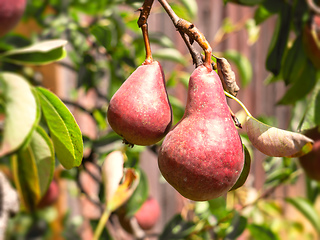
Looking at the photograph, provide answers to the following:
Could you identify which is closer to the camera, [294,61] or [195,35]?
[195,35]

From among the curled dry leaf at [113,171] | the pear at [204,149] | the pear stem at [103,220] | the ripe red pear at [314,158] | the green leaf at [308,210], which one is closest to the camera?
the pear at [204,149]

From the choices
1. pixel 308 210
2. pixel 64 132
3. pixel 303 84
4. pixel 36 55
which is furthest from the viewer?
pixel 308 210

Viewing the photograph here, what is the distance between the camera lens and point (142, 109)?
38cm

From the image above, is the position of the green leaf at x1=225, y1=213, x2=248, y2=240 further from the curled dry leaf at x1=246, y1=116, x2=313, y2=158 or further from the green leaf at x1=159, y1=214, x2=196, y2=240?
the curled dry leaf at x1=246, y1=116, x2=313, y2=158

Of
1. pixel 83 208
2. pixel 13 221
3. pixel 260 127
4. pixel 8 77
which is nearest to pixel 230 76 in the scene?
pixel 260 127

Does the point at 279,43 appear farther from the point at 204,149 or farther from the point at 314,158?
the point at 204,149

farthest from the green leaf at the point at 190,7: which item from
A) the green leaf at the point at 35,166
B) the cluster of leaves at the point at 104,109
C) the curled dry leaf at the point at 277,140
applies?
the curled dry leaf at the point at 277,140

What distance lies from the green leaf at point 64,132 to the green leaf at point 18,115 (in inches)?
0.8

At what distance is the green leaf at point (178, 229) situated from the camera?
828 mm

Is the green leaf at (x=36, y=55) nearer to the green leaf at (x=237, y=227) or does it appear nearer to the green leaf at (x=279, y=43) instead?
the green leaf at (x=279, y=43)

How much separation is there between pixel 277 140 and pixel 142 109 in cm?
13

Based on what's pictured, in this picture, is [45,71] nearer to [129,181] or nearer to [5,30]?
[5,30]

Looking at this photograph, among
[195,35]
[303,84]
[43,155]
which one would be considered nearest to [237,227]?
[303,84]

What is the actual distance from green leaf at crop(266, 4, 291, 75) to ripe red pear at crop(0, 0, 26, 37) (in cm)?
48
